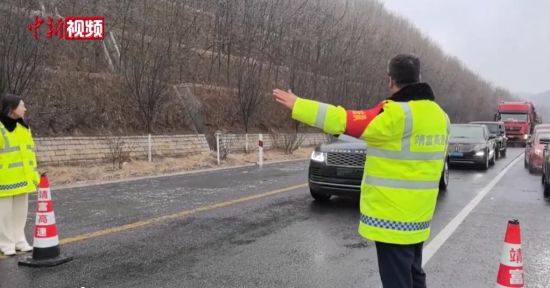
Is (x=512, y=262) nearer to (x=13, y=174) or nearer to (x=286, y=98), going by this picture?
(x=286, y=98)

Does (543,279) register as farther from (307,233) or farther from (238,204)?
(238,204)

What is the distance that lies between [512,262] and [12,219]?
5.56 meters

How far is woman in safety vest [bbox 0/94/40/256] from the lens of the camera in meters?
5.78

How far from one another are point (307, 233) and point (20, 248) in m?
3.77

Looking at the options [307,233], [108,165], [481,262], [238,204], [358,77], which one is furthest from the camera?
[358,77]

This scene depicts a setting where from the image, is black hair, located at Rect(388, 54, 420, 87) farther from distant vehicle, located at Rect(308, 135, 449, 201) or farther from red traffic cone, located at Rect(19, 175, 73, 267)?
distant vehicle, located at Rect(308, 135, 449, 201)

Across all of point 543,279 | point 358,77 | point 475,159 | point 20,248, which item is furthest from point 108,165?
point 358,77

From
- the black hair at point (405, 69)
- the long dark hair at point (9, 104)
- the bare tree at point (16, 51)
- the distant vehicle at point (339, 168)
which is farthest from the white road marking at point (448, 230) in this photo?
the bare tree at point (16, 51)

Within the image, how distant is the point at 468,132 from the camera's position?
18688mm

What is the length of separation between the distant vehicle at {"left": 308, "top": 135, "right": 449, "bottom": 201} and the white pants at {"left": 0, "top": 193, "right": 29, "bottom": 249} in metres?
5.14

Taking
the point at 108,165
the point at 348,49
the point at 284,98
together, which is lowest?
the point at 108,165

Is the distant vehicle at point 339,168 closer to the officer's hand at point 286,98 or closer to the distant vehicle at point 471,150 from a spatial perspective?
the officer's hand at point 286,98


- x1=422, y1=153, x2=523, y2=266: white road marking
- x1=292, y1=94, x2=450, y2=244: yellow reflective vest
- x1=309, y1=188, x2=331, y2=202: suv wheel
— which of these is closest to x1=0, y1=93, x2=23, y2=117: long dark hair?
x1=292, y1=94, x2=450, y2=244: yellow reflective vest

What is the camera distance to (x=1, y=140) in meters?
5.75
